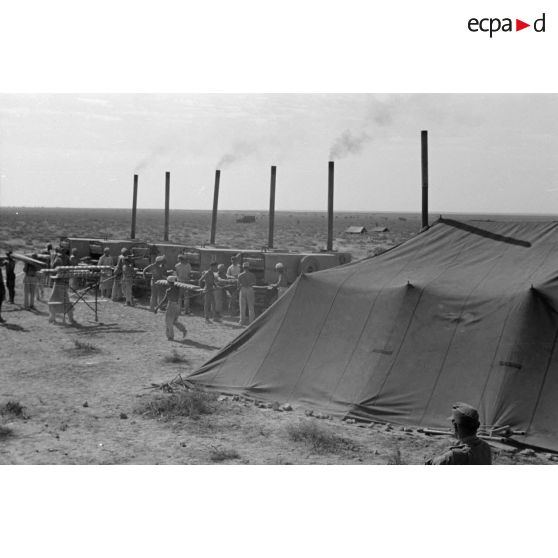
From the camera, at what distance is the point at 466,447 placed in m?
5.80

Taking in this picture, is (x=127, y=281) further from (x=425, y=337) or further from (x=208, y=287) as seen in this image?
(x=425, y=337)

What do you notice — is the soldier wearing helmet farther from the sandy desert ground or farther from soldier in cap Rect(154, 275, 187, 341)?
the sandy desert ground

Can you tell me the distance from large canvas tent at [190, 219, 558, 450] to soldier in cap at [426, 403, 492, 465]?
3048 mm

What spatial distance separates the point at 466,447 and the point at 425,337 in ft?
13.9

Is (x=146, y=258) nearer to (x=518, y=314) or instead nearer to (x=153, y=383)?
(x=153, y=383)

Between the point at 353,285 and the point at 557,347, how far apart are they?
330 cm

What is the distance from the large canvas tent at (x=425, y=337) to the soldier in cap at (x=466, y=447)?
3.05 m

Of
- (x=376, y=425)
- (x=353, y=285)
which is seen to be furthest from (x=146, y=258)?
(x=376, y=425)

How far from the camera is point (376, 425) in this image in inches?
376

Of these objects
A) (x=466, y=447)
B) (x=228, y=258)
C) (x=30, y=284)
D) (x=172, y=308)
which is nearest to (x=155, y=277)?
(x=228, y=258)

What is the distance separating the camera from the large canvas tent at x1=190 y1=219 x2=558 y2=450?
356 inches

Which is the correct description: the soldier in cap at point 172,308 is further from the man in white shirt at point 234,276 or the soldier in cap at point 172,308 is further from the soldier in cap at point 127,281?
the soldier in cap at point 127,281

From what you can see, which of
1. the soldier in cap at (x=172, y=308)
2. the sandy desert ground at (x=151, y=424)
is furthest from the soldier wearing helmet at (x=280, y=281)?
the sandy desert ground at (x=151, y=424)

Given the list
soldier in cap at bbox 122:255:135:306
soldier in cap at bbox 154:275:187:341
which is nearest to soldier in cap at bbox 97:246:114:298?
soldier in cap at bbox 122:255:135:306
